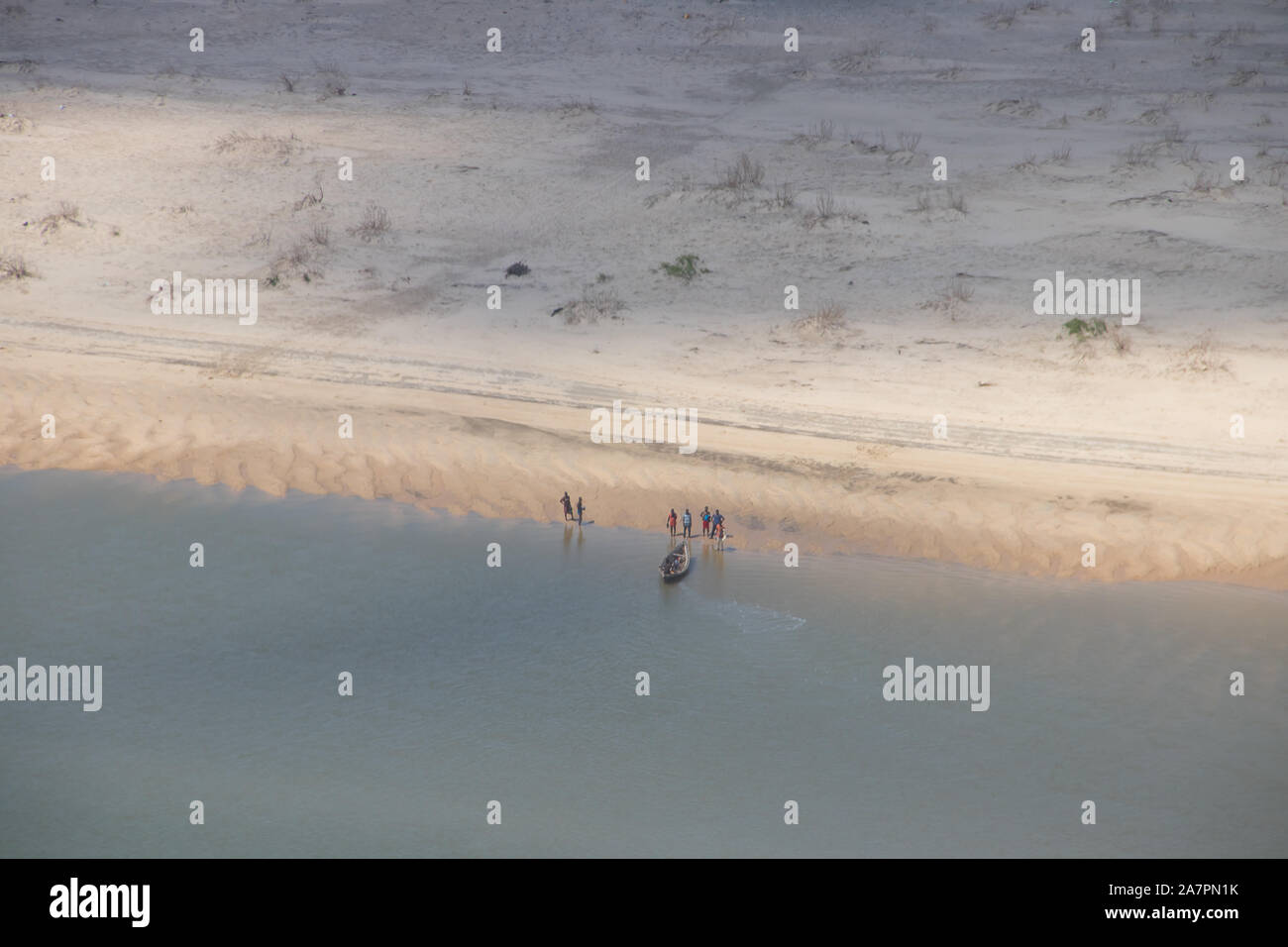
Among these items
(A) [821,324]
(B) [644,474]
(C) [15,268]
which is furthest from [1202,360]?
(C) [15,268]

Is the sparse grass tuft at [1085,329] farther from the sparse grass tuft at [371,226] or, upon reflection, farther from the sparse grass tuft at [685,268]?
the sparse grass tuft at [371,226]

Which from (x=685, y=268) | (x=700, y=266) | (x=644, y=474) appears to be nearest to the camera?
(x=644, y=474)

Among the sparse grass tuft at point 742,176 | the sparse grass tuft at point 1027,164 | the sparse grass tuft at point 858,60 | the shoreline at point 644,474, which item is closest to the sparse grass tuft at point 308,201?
the shoreline at point 644,474

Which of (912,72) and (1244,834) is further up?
(912,72)

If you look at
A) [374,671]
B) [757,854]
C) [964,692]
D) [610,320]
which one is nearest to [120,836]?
[374,671]

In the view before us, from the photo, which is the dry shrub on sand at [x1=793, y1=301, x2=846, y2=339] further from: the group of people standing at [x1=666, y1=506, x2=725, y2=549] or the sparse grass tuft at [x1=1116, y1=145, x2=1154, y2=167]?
the sparse grass tuft at [x1=1116, y1=145, x2=1154, y2=167]

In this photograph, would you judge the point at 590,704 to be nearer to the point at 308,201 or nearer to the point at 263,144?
the point at 308,201

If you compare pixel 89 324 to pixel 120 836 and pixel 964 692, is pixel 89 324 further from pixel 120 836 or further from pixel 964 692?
pixel 964 692
